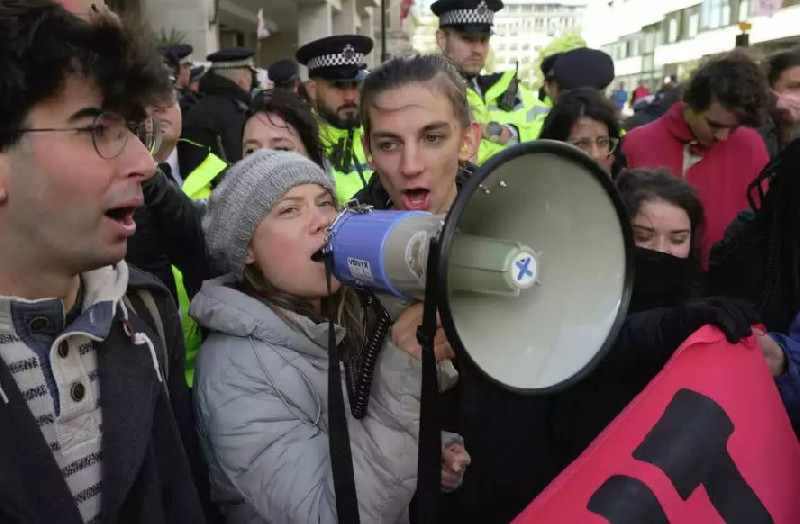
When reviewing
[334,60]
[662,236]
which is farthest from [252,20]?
[662,236]

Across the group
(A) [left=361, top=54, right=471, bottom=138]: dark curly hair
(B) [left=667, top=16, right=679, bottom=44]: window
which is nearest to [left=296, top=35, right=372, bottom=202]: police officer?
(A) [left=361, top=54, right=471, bottom=138]: dark curly hair

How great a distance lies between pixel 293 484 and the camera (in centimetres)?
139

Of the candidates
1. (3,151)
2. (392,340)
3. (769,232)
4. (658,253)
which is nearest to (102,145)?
(3,151)

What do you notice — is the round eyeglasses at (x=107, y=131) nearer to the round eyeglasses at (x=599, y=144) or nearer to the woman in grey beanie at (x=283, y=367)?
the woman in grey beanie at (x=283, y=367)

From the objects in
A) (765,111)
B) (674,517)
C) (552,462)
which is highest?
(765,111)

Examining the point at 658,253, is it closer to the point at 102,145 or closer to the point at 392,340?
the point at 392,340

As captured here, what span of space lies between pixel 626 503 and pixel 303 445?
628mm

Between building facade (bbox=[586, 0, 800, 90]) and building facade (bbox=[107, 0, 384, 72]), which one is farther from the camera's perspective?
building facade (bbox=[586, 0, 800, 90])

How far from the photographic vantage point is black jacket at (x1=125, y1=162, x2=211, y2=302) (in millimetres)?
2164

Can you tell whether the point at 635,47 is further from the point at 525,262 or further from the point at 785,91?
the point at 525,262

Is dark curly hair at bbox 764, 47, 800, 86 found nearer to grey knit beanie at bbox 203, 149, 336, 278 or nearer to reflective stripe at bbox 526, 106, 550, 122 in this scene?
reflective stripe at bbox 526, 106, 550, 122

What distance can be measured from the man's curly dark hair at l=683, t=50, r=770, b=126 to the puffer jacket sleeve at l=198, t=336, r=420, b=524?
2.51 m

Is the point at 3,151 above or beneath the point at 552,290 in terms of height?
above

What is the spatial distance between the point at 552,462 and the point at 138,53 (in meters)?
1.37
